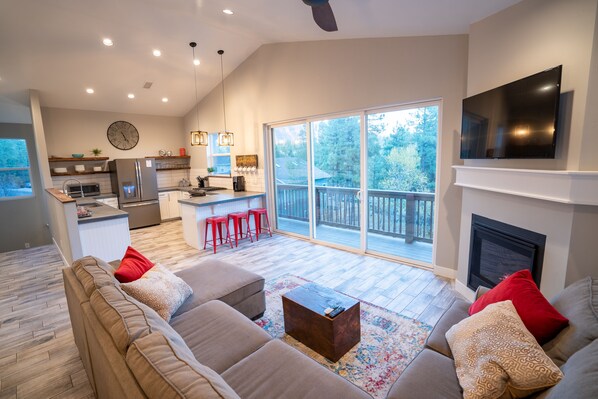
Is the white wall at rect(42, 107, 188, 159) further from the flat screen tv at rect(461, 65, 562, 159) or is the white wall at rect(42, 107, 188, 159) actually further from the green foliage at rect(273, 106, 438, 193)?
the flat screen tv at rect(461, 65, 562, 159)

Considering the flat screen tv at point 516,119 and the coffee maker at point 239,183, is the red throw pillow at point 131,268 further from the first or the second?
the coffee maker at point 239,183

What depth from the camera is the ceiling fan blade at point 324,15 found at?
8.16 ft

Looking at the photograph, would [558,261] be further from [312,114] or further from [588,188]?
[312,114]

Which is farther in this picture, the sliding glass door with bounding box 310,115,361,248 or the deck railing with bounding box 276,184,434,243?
the sliding glass door with bounding box 310,115,361,248

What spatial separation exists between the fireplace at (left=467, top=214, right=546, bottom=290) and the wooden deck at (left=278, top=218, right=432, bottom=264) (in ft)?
3.07

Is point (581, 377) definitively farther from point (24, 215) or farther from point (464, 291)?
point (24, 215)

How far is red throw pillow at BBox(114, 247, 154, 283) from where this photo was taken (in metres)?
2.01

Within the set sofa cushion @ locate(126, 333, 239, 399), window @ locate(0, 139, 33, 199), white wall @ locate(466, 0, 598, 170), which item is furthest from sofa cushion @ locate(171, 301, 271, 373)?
window @ locate(0, 139, 33, 199)

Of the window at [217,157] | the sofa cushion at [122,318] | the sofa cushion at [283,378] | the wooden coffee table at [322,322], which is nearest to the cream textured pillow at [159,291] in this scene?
the sofa cushion at [122,318]

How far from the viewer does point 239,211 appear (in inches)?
219

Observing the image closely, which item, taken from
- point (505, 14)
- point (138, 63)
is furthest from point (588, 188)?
point (138, 63)

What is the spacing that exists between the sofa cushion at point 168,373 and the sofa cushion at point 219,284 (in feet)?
3.65

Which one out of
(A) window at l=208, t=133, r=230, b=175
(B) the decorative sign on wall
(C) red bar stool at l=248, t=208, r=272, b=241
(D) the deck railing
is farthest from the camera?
(A) window at l=208, t=133, r=230, b=175

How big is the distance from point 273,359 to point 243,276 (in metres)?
1.14
